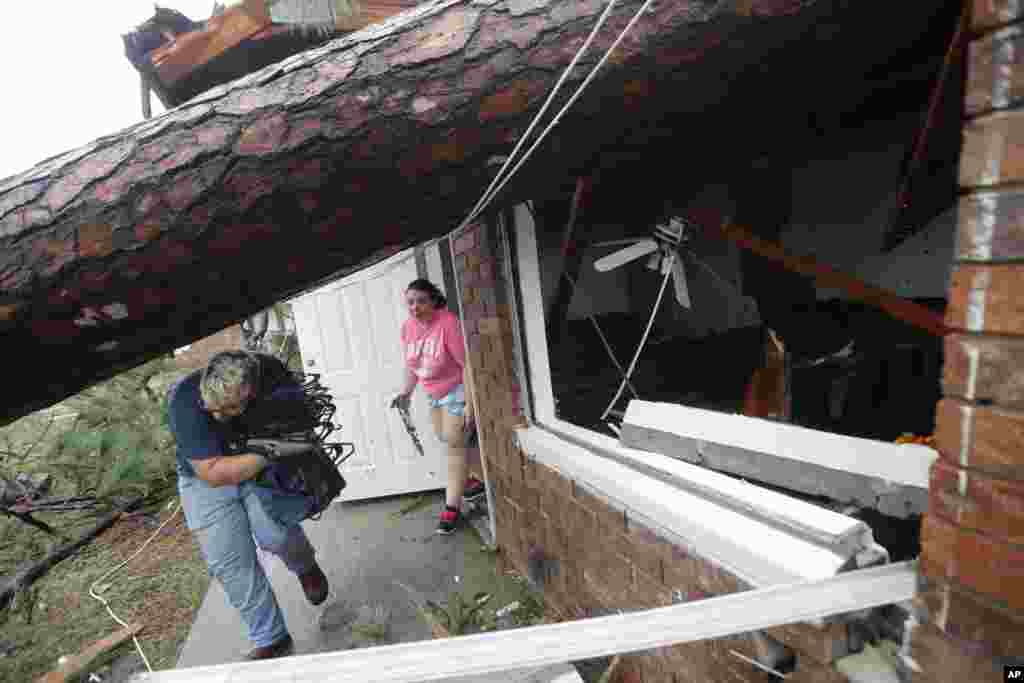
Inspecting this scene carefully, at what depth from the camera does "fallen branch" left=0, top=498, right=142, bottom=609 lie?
3.87 m

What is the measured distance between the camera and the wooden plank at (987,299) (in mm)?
720

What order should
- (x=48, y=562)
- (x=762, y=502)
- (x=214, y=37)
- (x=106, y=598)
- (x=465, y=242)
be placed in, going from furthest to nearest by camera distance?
(x=48, y=562), (x=106, y=598), (x=465, y=242), (x=214, y=37), (x=762, y=502)

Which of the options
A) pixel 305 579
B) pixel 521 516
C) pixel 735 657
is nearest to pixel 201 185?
pixel 735 657

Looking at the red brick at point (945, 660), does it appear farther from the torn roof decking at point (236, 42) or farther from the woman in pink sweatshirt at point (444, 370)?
the woman in pink sweatshirt at point (444, 370)

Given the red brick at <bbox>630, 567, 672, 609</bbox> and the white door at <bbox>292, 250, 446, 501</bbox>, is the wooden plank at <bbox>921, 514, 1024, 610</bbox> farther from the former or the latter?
the white door at <bbox>292, 250, 446, 501</bbox>

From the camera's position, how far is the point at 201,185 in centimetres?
98

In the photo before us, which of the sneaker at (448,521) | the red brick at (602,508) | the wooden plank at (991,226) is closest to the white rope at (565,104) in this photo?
the wooden plank at (991,226)

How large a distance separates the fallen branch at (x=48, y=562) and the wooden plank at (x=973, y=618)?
576 centimetres

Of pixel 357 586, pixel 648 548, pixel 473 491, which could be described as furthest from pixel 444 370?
pixel 648 548

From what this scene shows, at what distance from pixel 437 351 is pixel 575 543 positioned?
1.80 metres

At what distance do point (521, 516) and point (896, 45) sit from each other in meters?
2.76

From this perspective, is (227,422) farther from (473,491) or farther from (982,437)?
(982,437)

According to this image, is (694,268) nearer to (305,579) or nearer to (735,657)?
(735,657)

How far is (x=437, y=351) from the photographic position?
368cm
